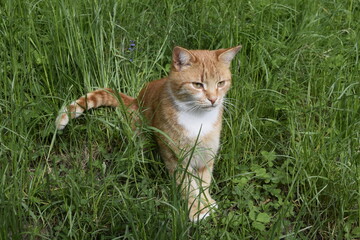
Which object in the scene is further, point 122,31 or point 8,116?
point 122,31

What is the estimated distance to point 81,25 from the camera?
3.42 metres

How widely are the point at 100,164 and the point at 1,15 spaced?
4.23 feet

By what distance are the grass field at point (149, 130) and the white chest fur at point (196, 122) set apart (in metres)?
0.21

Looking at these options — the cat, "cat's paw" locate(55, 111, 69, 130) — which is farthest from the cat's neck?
"cat's paw" locate(55, 111, 69, 130)

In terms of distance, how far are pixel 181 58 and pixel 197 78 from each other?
0.49 ft

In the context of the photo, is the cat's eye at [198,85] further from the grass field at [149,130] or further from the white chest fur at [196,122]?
the grass field at [149,130]

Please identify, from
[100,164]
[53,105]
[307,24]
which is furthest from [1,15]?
[307,24]

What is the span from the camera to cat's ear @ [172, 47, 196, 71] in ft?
9.70

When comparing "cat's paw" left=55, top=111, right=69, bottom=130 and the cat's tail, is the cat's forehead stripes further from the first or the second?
"cat's paw" left=55, top=111, right=69, bottom=130

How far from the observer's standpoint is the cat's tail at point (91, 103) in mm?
3029

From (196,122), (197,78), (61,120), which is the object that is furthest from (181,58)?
(61,120)

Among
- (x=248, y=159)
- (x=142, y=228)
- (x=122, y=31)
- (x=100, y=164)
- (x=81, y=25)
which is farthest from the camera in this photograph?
(x=122, y=31)

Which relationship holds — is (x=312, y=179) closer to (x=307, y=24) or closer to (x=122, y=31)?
(x=307, y=24)

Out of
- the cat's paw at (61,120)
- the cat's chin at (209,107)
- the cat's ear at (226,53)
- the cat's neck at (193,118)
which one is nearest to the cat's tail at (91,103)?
the cat's paw at (61,120)
